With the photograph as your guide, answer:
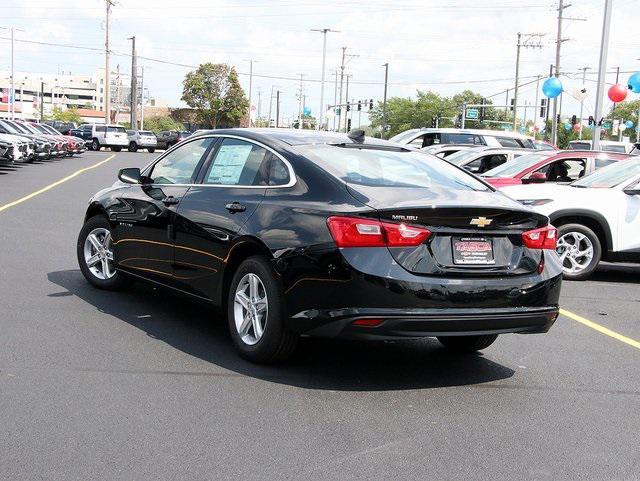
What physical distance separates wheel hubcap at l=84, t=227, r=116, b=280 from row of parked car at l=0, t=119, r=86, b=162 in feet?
66.4

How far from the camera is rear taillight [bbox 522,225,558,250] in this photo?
Result: 5730mm

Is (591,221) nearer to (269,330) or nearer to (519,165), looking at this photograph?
(519,165)

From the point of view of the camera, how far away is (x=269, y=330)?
568 centimetres

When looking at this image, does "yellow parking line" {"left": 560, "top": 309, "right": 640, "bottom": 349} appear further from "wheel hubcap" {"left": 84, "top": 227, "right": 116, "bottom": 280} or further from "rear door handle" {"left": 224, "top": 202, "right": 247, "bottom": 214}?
"wheel hubcap" {"left": 84, "top": 227, "right": 116, "bottom": 280}

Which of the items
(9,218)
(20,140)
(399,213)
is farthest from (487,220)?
(20,140)

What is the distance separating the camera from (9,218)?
1428 cm

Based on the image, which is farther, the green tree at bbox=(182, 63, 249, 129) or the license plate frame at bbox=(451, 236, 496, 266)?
the green tree at bbox=(182, 63, 249, 129)

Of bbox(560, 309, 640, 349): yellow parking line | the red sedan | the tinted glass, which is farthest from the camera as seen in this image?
the red sedan

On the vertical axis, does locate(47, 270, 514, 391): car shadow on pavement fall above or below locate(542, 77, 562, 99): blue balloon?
below

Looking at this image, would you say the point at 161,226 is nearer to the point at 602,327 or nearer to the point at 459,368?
the point at 459,368

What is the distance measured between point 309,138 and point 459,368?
204cm

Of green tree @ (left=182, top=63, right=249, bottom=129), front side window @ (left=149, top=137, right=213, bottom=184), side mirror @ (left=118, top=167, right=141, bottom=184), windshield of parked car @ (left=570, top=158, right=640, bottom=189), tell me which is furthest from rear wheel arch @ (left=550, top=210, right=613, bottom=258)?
green tree @ (left=182, top=63, right=249, bottom=129)

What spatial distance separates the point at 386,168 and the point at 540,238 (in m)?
1.19

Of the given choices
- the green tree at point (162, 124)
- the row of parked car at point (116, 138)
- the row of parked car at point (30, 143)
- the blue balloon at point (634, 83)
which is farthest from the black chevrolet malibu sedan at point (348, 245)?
the green tree at point (162, 124)
